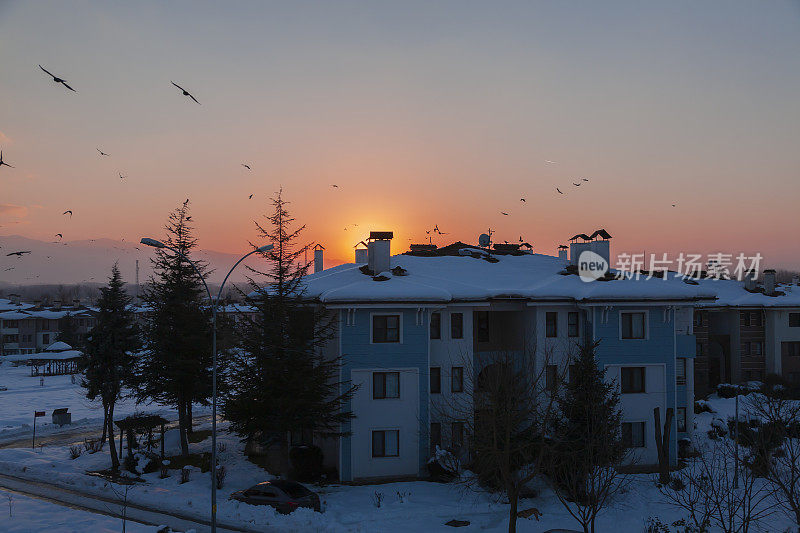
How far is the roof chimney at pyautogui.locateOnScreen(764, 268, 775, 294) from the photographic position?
62625mm

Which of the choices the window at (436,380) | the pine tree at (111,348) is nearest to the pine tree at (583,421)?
the window at (436,380)

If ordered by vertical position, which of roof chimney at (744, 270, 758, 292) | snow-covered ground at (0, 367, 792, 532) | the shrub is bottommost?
snow-covered ground at (0, 367, 792, 532)

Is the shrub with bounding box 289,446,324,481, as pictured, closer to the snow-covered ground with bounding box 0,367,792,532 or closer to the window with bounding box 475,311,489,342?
the snow-covered ground with bounding box 0,367,792,532

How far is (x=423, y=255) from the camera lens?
41719 mm

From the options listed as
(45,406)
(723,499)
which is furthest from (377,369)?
(45,406)

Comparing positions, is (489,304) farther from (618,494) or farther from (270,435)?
(270,435)

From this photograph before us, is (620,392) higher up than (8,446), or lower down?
higher up

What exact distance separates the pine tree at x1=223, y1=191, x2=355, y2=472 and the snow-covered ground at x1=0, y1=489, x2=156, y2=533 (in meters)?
7.01

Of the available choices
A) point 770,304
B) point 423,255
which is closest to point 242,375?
point 423,255

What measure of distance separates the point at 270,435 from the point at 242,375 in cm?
329

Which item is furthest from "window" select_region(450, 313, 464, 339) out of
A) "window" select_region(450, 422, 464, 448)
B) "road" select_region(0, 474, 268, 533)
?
"road" select_region(0, 474, 268, 533)

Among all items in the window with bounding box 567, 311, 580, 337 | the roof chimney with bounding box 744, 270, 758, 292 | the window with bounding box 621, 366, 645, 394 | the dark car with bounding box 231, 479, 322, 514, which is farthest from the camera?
the roof chimney with bounding box 744, 270, 758, 292

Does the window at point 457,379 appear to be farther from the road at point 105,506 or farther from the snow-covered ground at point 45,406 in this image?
the snow-covered ground at point 45,406

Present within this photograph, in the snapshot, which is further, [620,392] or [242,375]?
[620,392]
